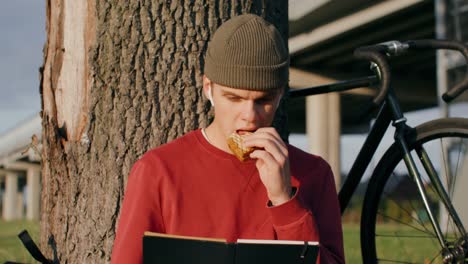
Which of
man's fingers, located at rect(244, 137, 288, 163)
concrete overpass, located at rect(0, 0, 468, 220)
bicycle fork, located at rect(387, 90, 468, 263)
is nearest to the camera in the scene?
man's fingers, located at rect(244, 137, 288, 163)

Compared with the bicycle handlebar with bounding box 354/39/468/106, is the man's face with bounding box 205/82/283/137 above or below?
below

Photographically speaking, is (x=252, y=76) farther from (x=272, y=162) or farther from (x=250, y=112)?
(x=272, y=162)

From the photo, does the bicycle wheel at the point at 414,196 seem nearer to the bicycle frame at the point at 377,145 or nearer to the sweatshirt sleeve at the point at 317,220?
the bicycle frame at the point at 377,145

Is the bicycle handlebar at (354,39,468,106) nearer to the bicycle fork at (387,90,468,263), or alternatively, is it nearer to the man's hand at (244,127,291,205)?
the bicycle fork at (387,90,468,263)

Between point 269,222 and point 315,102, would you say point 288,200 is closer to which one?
point 269,222

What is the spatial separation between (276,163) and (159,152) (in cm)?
45

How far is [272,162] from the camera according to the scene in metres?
2.37

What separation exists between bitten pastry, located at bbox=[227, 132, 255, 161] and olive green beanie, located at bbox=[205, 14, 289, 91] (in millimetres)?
157

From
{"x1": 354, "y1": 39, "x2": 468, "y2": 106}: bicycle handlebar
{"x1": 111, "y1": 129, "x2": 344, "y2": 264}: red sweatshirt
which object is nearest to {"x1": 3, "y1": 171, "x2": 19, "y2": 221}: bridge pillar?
{"x1": 354, "y1": 39, "x2": 468, "y2": 106}: bicycle handlebar

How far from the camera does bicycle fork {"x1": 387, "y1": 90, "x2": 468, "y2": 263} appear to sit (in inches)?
124

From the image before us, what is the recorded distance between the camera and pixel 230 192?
2596mm

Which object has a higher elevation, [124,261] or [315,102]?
[315,102]

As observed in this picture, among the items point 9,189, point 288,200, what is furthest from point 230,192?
point 9,189

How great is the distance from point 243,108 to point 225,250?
18.1 inches
